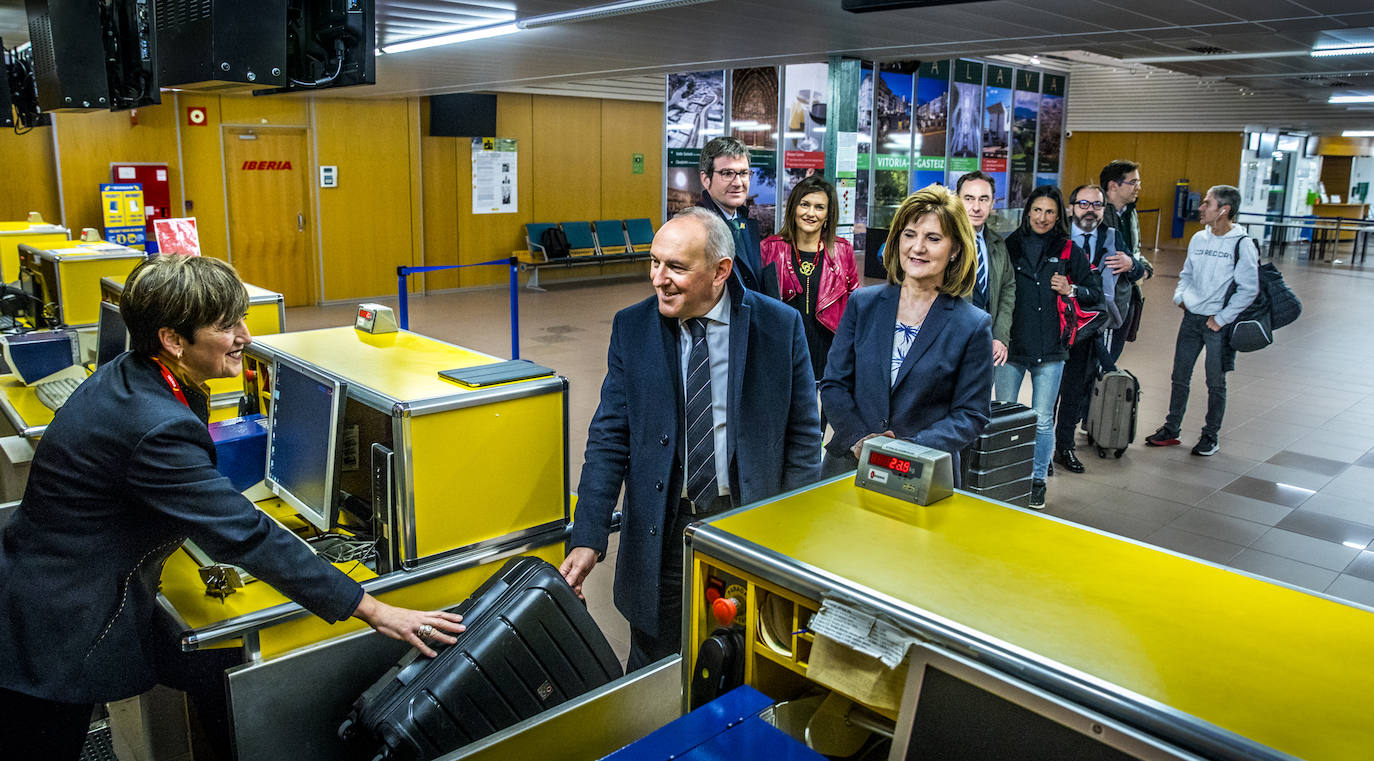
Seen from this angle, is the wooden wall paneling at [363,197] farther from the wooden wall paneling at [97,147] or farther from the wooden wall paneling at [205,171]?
the wooden wall paneling at [97,147]

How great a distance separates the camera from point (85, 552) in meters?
1.93

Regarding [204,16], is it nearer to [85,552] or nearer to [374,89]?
[85,552]

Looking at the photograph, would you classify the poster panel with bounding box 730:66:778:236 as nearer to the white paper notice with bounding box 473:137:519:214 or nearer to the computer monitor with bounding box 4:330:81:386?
the white paper notice with bounding box 473:137:519:214

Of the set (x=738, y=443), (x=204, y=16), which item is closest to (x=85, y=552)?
(x=738, y=443)

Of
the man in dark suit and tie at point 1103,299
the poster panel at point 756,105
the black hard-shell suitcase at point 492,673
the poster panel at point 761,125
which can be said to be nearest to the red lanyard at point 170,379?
the black hard-shell suitcase at point 492,673

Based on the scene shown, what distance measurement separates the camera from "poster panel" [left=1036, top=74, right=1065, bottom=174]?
1747 centimetres

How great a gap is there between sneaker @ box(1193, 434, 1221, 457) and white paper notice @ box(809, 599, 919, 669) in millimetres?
5723

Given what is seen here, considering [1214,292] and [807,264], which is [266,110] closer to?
[807,264]

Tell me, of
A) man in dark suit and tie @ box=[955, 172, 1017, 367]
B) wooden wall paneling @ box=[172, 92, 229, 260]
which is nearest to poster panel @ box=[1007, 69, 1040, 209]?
wooden wall paneling @ box=[172, 92, 229, 260]

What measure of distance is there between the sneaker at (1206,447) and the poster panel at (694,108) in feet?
27.5

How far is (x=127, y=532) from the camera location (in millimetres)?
1967

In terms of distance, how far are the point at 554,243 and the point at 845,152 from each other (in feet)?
19.3

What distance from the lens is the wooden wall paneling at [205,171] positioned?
1064cm

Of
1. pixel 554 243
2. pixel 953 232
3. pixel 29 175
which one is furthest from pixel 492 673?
pixel 554 243
